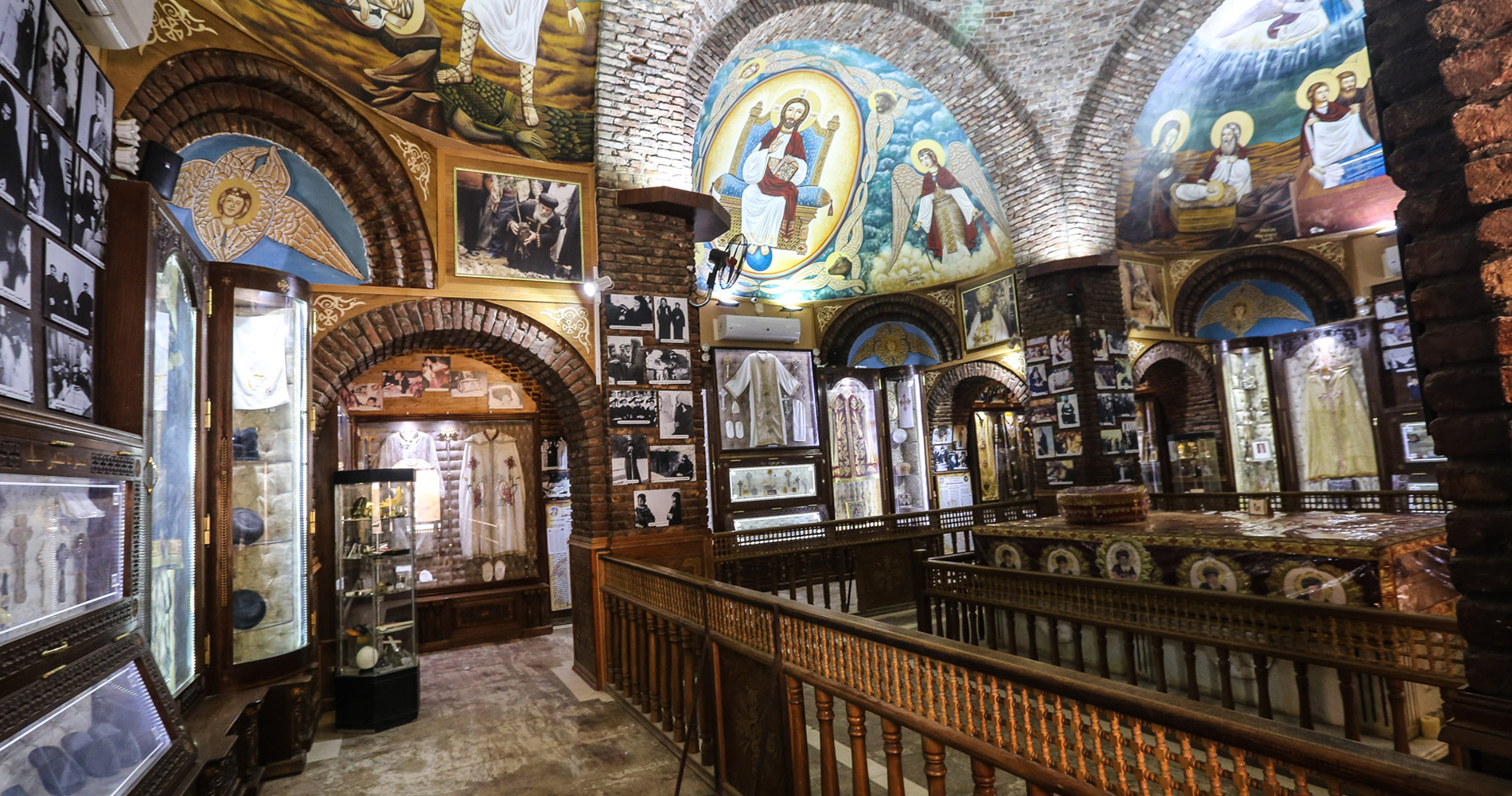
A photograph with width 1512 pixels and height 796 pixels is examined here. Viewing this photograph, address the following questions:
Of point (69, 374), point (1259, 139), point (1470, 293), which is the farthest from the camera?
point (1259, 139)

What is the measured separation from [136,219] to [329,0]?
2892mm

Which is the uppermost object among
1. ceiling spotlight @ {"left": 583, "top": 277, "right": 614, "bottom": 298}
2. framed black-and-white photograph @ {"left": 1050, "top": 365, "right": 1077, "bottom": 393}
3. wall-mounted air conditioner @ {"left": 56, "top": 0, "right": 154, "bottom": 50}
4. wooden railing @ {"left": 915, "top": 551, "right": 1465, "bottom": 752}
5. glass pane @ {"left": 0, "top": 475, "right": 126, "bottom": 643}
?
wall-mounted air conditioner @ {"left": 56, "top": 0, "right": 154, "bottom": 50}

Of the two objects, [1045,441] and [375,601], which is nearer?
[375,601]

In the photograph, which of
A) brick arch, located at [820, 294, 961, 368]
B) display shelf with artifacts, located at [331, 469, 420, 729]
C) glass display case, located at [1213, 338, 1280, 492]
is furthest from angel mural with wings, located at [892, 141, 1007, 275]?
display shelf with artifacts, located at [331, 469, 420, 729]

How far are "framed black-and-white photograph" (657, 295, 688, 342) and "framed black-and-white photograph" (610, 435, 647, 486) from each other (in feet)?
3.34

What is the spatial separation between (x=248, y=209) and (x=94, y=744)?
469cm

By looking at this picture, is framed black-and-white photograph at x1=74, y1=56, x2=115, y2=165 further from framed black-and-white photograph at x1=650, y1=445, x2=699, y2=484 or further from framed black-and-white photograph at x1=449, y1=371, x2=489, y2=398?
framed black-and-white photograph at x1=449, y1=371, x2=489, y2=398

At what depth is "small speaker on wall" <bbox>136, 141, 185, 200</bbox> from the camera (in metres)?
4.64

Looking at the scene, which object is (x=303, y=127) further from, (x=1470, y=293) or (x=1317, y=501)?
(x=1317, y=501)

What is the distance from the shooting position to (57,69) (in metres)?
3.42

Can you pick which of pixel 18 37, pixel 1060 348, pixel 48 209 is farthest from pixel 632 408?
pixel 1060 348

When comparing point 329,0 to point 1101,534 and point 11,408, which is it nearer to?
point 11,408

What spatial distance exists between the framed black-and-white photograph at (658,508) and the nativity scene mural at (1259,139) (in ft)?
30.7

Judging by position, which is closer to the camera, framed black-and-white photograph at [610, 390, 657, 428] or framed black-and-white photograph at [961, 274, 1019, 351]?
framed black-and-white photograph at [610, 390, 657, 428]
